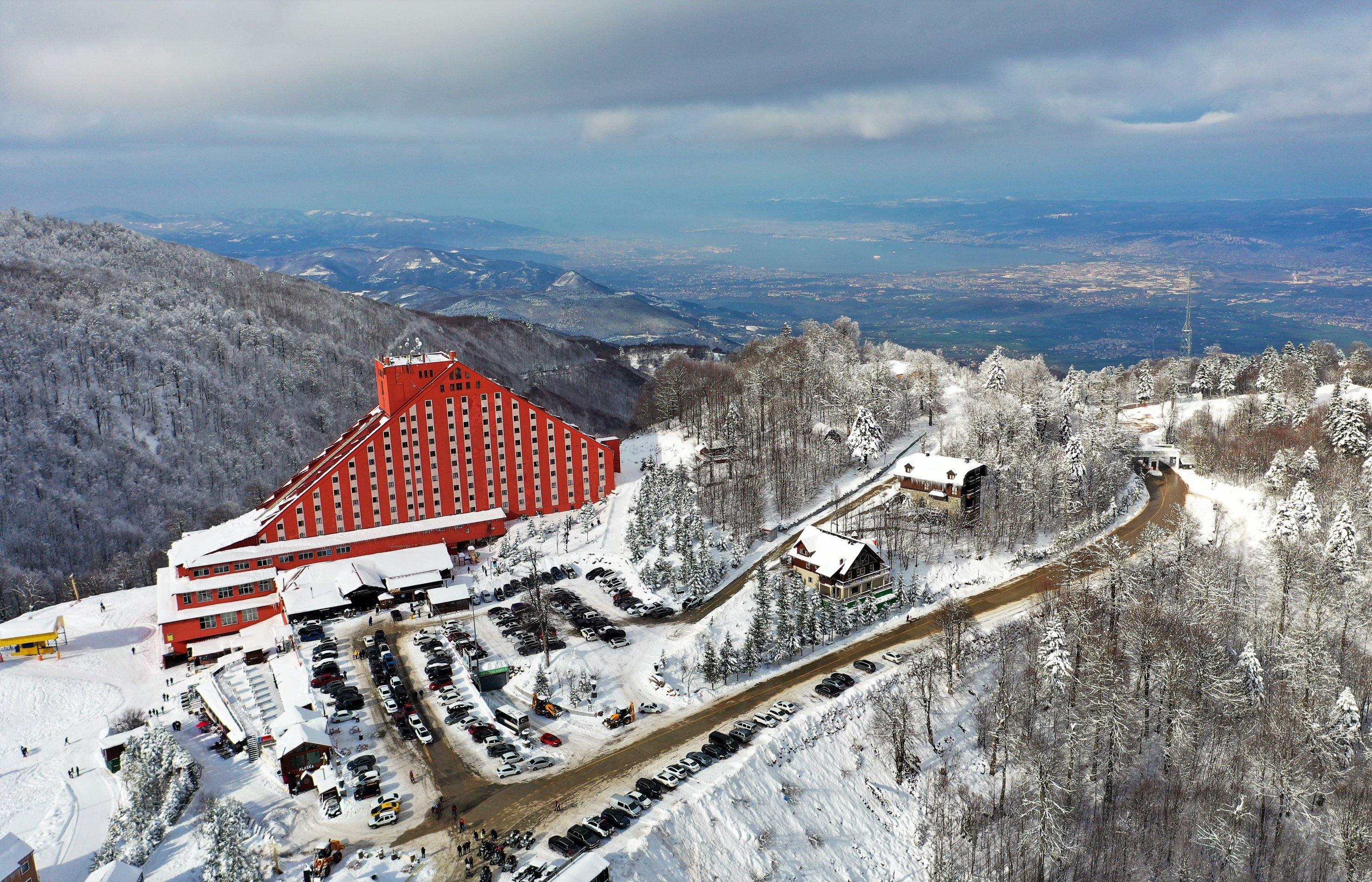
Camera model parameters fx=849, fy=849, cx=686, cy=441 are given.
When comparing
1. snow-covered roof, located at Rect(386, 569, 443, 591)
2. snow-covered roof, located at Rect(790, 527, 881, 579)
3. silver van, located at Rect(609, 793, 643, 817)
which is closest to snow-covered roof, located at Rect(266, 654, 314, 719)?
snow-covered roof, located at Rect(386, 569, 443, 591)

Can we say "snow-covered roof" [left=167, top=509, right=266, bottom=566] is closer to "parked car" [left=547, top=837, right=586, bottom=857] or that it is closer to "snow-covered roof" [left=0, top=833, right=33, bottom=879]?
"snow-covered roof" [left=0, top=833, right=33, bottom=879]

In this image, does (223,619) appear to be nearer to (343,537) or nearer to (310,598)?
(310,598)

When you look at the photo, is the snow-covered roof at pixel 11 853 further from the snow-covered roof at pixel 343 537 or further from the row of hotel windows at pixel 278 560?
the snow-covered roof at pixel 343 537

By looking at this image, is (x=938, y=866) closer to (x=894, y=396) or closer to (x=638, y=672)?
(x=638, y=672)

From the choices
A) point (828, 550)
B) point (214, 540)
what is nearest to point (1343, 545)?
point (828, 550)

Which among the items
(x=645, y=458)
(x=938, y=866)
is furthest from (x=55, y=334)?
(x=938, y=866)
